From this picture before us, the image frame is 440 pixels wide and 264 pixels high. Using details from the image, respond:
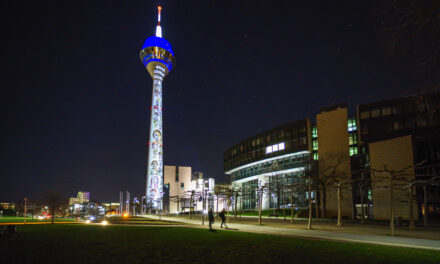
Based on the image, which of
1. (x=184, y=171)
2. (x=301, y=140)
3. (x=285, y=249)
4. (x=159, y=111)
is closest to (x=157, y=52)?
(x=159, y=111)

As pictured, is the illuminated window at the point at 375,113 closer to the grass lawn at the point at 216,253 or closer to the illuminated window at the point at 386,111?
the illuminated window at the point at 386,111

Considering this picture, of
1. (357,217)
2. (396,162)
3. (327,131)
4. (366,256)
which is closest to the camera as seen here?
(366,256)

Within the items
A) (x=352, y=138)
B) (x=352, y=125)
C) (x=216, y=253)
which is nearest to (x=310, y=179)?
(x=216, y=253)

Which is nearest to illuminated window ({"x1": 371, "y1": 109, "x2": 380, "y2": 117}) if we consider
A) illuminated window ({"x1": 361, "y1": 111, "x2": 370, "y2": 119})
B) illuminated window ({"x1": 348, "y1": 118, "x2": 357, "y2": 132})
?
illuminated window ({"x1": 361, "y1": 111, "x2": 370, "y2": 119})

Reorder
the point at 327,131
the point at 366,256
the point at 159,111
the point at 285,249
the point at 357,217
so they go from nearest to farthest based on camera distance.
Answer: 1. the point at 366,256
2. the point at 285,249
3. the point at 357,217
4. the point at 327,131
5. the point at 159,111

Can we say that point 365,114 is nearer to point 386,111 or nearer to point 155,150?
point 386,111

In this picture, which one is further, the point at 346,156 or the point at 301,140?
the point at 301,140

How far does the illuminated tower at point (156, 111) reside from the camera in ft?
411

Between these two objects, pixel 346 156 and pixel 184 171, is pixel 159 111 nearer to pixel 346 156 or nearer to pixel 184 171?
pixel 184 171

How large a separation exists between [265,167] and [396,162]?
1348 inches

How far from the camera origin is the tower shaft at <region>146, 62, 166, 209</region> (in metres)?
124

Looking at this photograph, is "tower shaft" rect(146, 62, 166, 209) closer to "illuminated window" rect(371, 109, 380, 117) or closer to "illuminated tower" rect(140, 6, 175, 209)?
"illuminated tower" rect(140, 6, 175, 209)

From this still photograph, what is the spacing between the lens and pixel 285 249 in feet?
48.1

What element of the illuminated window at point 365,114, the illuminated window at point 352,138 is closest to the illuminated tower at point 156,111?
the illuminated window at point 352,138
